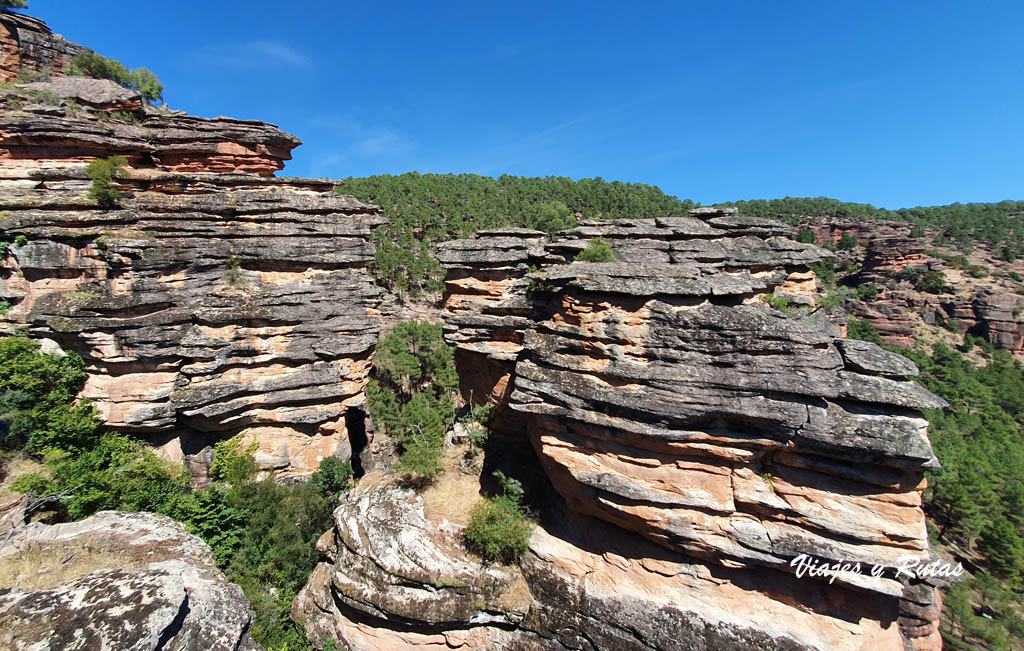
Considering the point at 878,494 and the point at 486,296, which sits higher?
the point at 486,296

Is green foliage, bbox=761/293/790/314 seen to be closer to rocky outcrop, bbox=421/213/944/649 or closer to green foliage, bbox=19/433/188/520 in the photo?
rocky outcrop, bbox=421/213/944/649

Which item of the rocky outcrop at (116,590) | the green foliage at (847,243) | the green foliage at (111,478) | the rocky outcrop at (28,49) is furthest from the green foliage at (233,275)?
the green foliage at (847,243)

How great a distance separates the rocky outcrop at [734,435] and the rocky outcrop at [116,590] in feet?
32.5

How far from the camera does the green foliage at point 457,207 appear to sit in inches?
Answer: 1984

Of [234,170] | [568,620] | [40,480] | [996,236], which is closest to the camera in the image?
[568,620]

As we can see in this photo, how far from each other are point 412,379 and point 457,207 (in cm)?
3371

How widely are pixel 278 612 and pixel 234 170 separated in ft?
60.3

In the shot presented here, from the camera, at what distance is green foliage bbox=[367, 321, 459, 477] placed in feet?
82.1

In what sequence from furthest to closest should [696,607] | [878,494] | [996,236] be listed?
[996,236]
[696,607]
[878,494]

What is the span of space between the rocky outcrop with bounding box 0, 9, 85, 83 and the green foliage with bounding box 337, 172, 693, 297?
28.6 metres

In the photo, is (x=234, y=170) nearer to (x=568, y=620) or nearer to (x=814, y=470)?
(x=568, y=620)

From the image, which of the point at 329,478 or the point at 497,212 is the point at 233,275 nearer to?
the point at 329,478

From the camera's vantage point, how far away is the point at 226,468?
16266 mm

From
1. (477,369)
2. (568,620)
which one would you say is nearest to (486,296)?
(477,369)
